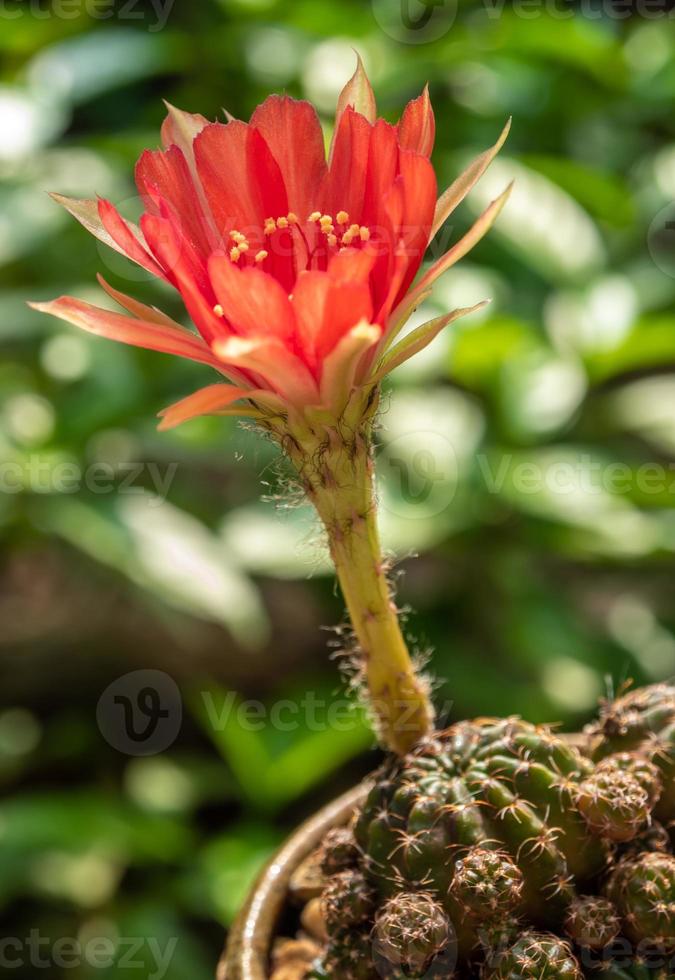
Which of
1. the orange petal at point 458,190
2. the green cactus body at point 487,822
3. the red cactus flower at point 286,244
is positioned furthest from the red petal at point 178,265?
the green cactus body at point 487,822

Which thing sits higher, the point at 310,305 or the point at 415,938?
the point at 310,305

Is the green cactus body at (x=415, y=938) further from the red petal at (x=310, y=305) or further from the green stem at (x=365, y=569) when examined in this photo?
the red petal at (x=310, y=305)

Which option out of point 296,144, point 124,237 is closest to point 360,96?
point 296,144

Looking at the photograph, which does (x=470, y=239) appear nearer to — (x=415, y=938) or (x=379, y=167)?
(x=379, y=167)

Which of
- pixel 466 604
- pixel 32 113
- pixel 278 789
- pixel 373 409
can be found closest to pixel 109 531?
pixel 278 789

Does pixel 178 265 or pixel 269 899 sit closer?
pixel 178 265

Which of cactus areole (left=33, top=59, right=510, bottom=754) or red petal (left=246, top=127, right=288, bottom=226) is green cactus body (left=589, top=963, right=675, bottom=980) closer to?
cactus areole (left=33, top=59, right=510, bottom=754)

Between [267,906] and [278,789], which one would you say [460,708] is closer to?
[278,789]
